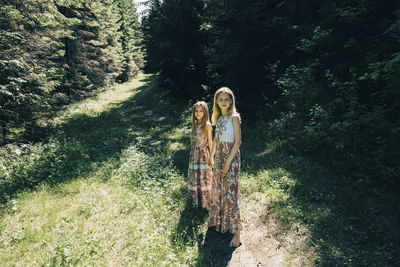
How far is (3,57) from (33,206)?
5.79m

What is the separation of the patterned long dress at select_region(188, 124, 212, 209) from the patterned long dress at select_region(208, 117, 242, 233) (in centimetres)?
85

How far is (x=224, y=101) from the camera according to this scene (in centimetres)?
441

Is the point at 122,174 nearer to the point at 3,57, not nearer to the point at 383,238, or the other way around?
the point at 3,57

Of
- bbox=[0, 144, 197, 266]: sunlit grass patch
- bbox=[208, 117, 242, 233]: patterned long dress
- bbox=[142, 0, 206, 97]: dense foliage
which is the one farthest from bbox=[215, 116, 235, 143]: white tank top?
bbox=[142, 0, 206, 97]: dense foliage

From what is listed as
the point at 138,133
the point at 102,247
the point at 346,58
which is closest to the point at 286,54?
the point at 346,58

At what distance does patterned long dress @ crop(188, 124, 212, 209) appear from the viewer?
554cm

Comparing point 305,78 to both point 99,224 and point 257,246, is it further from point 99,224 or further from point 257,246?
point 99,224

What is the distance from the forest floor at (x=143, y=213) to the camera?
4.22m

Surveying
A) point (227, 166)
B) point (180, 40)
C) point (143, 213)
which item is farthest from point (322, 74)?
point (180, 40)

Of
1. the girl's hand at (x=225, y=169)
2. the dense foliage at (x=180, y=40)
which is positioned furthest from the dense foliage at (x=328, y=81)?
the dense foliage at (x=180, y=40)

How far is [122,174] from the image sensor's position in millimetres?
7242

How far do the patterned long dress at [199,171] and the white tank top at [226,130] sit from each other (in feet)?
3.39

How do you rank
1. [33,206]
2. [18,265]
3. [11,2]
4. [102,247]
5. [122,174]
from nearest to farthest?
[18,265], [102,247], [33,206], [122,174], [11,2]

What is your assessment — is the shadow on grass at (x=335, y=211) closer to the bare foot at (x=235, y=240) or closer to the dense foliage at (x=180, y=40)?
the bare foot at (x=235, y=240)
